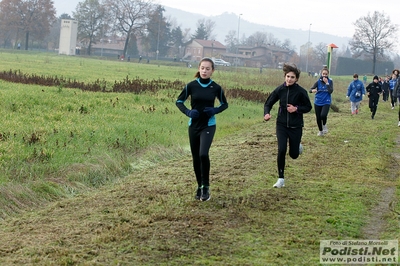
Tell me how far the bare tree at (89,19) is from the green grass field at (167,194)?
101 metres

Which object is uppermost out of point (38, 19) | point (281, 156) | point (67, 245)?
point (38, 19)

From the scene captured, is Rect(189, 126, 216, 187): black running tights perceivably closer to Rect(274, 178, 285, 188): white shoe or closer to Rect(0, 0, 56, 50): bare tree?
Rect(274, 178, 285, 188): white shoe

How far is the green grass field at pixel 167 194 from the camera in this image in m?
6.23

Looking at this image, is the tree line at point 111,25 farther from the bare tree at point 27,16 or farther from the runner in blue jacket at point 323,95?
the runner in blue jacket at point 323,95

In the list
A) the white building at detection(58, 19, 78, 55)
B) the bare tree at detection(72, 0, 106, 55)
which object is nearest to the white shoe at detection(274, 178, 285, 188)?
the white building at detection(58, 19, 78, 55)

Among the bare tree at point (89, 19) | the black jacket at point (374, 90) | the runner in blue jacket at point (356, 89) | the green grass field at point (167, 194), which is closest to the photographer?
the green grass field at point (167, 194)

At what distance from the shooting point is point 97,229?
680cm

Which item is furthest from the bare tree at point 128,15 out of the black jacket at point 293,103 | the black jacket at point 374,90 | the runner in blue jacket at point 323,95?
the black jacket at point 293,103

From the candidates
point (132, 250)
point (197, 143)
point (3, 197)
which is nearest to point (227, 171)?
point (197, 143)

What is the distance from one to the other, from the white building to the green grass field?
9688 cm

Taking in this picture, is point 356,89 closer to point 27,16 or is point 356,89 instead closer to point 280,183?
point 280,183

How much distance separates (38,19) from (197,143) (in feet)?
350

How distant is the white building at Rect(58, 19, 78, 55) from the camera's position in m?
111

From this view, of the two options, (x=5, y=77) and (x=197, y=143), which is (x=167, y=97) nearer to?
(x=5, y=77)
